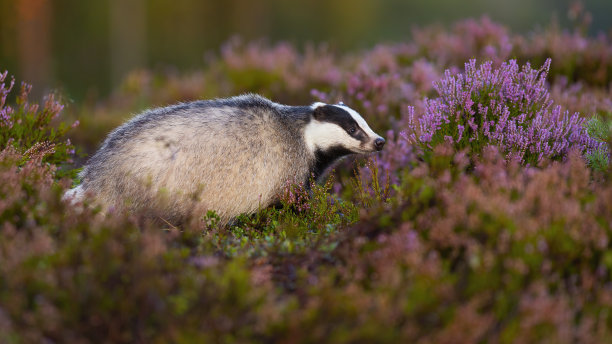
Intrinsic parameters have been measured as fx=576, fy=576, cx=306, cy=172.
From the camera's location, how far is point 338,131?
522 centimetres

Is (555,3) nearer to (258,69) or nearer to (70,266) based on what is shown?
(258,69)

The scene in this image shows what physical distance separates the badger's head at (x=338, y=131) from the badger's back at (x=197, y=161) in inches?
9.3

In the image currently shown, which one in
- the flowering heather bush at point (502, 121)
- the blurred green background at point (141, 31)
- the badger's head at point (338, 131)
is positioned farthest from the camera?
A: the blurred green background at point (141, 31)

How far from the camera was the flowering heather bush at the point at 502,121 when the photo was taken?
4.49 meters

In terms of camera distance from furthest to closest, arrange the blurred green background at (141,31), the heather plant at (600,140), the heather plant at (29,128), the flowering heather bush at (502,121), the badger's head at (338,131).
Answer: the blurred green background at (141,31) < the badger's head at (338,131) < the heather plant at (29,128) < the flowering heather bush at (502,121) < the heather plant at (600,140)

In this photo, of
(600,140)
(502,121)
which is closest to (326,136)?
(502,121)

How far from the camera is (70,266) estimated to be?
278 centimetres

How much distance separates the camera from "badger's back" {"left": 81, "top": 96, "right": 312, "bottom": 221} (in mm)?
4496

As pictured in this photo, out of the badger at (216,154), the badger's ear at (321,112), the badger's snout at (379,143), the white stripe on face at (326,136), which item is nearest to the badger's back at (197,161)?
the badger at (216,154)

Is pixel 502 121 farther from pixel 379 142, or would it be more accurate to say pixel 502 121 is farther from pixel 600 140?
pixel 379 142

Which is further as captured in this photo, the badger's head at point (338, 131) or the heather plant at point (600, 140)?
the badger's head at point (338, 131)

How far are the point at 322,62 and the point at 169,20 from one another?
20491 mm

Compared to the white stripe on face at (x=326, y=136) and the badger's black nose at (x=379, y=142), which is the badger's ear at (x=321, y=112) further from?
the badger's black nose at (x=379, y=142)

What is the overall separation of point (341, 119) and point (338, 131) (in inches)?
4.4
